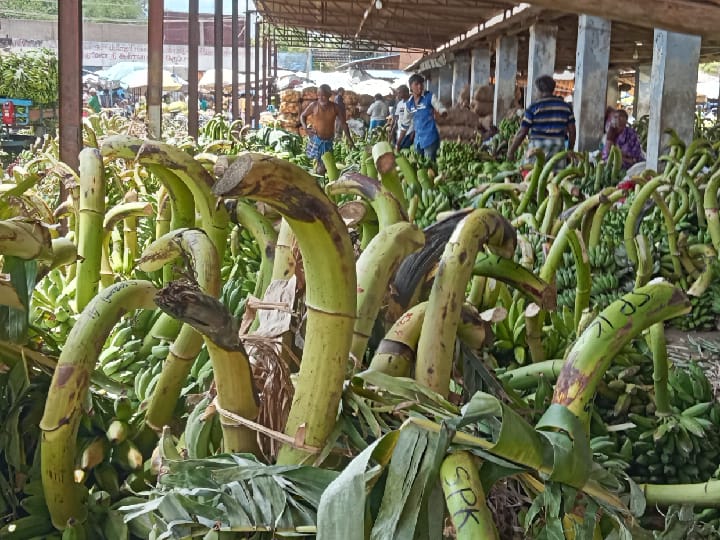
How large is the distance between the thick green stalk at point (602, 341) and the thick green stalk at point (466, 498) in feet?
0.73

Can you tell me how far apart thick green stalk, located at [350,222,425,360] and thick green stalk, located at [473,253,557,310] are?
131mm

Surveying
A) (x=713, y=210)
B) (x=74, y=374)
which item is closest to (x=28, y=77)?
(x=713, y=210)

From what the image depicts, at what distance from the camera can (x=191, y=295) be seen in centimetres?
109

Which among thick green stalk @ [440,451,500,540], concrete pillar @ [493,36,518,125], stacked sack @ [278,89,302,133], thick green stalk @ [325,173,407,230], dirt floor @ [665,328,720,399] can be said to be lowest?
dirt floor @ [665,328,720,399]

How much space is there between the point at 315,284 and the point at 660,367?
1.59m

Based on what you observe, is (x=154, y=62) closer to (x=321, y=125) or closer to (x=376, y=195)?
(x=321, y=125)

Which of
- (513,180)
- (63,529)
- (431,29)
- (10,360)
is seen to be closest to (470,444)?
(63,529)

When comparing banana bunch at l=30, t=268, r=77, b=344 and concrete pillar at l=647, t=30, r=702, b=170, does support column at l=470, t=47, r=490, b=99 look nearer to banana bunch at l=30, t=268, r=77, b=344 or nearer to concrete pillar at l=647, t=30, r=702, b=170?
concrete pillar at l=647, t=30, r=702, b=170

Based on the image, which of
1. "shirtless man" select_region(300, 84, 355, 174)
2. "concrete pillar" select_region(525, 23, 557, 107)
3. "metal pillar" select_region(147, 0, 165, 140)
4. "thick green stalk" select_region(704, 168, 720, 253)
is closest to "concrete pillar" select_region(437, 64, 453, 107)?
"concrete pillar" select_region(525, 23, 557, 107)

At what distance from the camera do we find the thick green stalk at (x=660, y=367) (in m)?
2.28

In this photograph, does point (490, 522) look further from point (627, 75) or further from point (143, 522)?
point (627, 75)

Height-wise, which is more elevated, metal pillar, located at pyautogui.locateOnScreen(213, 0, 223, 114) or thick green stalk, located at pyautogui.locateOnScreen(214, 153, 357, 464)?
metal pillar, located at pyautogui.locateOnScreen(213, 0, 223, 114)

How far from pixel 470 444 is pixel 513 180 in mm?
6703

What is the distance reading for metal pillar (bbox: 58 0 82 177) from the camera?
193 inches
